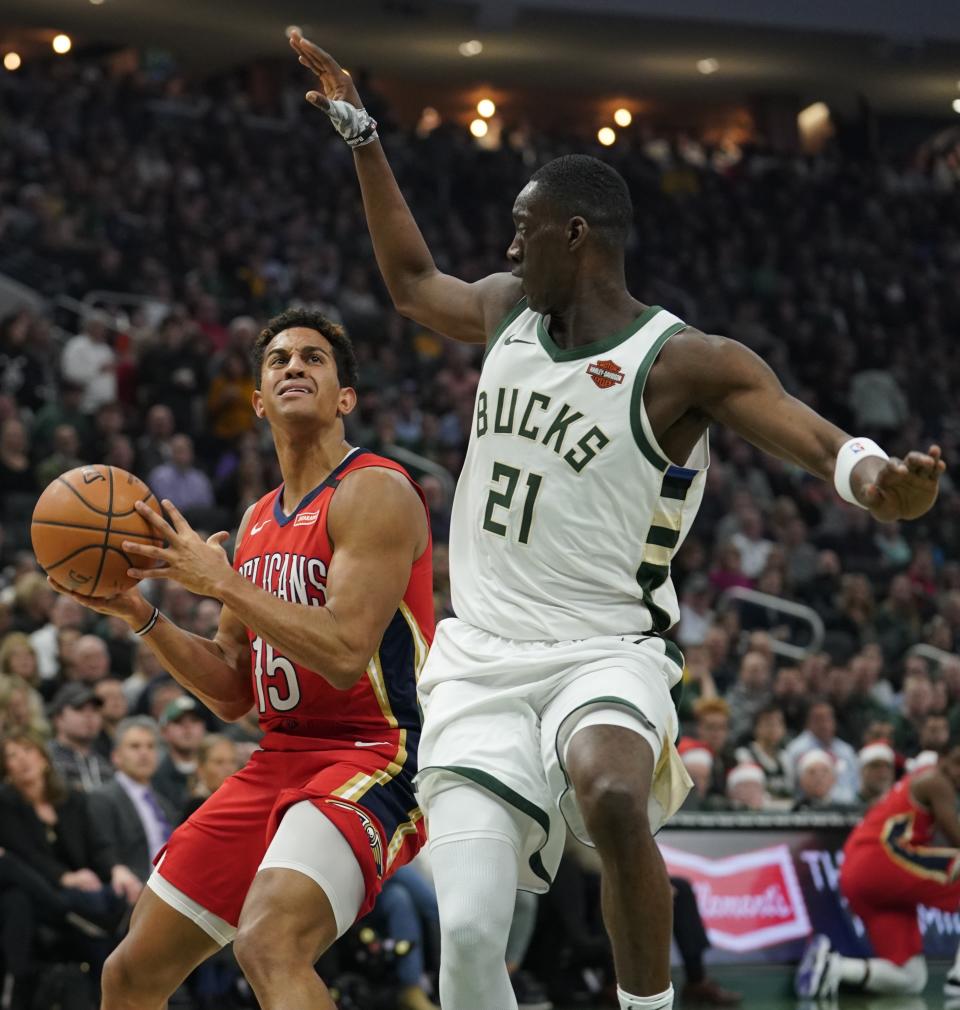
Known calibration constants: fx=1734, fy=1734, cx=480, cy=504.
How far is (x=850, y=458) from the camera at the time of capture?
399cm

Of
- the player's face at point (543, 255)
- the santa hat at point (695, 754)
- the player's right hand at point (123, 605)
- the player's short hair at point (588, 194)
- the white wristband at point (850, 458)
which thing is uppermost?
the player's short hair at point (588, 194)

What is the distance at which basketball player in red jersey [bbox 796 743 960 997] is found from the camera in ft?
35.2

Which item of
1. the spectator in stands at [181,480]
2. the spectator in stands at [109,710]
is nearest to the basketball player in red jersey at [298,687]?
the spectator in stands at [109,710]

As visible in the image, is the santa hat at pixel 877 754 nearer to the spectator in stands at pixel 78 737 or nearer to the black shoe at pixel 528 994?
the black shoe at pixel 528 994

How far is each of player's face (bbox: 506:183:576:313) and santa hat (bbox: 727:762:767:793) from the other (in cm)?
781

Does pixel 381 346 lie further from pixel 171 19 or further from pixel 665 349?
pixel 665 349

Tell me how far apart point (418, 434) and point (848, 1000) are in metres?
7.90

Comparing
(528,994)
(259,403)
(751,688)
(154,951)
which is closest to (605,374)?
(259,403)

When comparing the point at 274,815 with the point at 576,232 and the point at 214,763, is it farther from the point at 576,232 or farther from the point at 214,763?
the point at 214,763

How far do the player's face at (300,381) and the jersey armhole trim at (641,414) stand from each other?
125cm

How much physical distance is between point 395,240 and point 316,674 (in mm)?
1325

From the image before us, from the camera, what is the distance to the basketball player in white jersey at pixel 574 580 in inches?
164

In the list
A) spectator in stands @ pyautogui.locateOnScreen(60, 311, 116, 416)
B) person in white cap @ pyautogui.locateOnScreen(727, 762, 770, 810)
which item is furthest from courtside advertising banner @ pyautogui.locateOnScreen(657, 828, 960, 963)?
spectator in stands @ pyautogui.locateOnScreen(60, 311, 116, 416)

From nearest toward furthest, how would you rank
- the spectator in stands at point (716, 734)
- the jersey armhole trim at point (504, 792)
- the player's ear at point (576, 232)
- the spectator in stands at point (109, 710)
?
the jersey armhole trim at point (504, 792) < the player's ear at point (576, 232) < the spectator in stands at point (109, 710) < the spectator in stands at point (716, 734)
